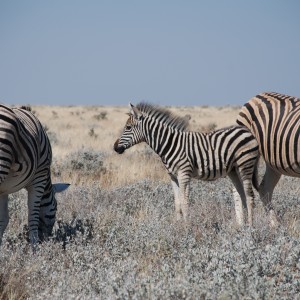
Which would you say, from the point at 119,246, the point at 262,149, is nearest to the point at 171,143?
the point at 262,149

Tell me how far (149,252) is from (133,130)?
11.8ft

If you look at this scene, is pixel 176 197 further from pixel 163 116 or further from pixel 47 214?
pixel 47 214

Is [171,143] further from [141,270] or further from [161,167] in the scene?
[161,167]

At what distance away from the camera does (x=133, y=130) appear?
9141 mm

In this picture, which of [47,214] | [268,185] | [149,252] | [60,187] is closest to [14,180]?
[47,214]

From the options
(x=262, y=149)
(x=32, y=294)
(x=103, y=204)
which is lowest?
(x=32, y=294)

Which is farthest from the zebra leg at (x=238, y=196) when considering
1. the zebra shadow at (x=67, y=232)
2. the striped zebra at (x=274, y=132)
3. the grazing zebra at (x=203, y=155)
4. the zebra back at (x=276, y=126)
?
the zebra shadow at (x=67, y=232)

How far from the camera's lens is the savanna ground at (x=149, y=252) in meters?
4.23

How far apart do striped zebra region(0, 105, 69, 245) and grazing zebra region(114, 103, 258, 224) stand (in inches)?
73.3

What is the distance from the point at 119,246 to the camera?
6.11 meters

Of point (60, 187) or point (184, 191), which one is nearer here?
point (60, 187)

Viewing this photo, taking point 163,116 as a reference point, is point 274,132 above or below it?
below

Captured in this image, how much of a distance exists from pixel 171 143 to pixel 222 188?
2.23 metres

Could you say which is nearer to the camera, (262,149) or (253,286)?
(253,286)
